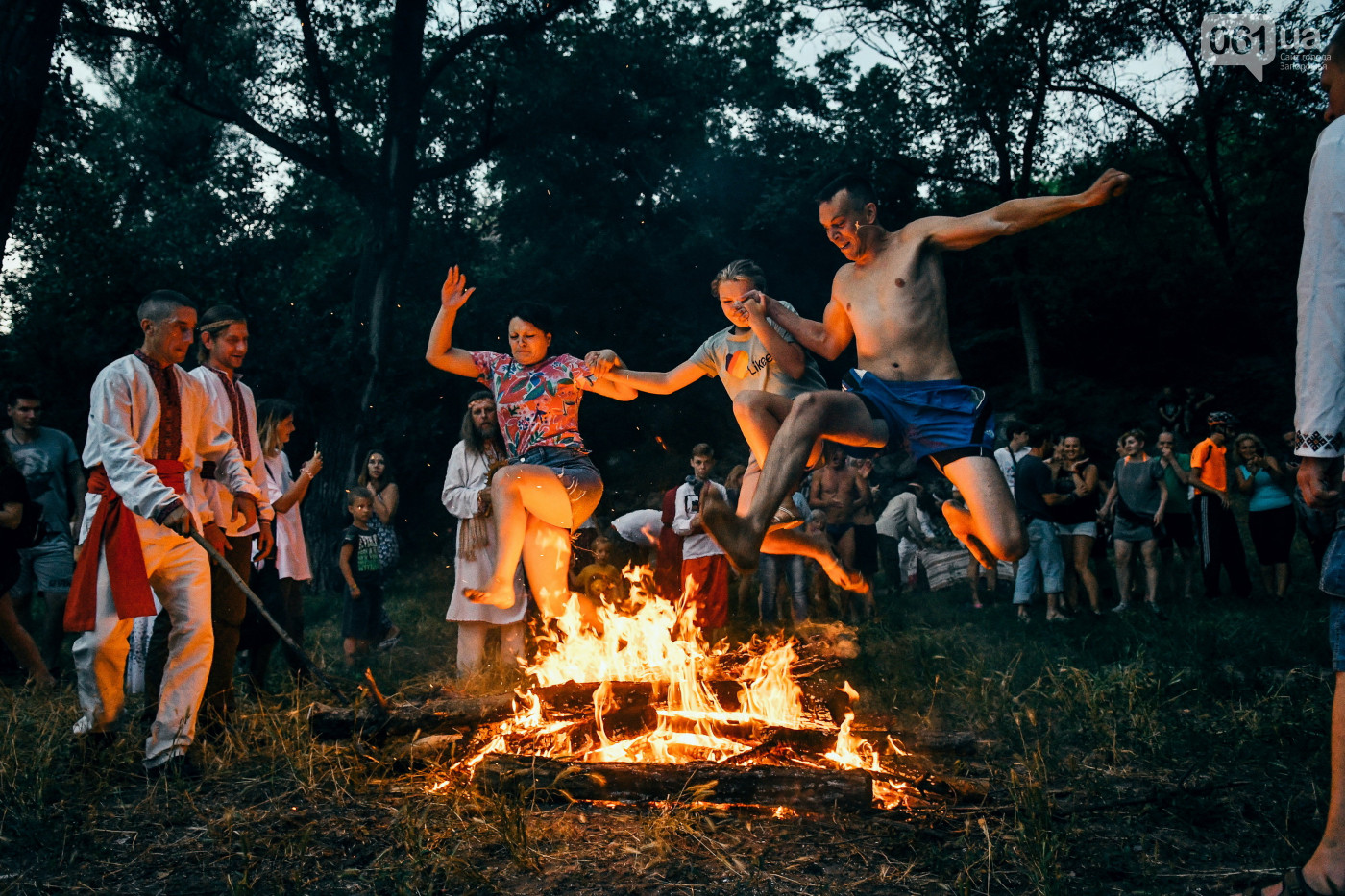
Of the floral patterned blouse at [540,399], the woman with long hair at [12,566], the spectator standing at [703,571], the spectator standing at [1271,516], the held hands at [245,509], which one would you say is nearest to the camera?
the held hands at [245,509]

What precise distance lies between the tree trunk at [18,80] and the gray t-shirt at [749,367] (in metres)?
4.24

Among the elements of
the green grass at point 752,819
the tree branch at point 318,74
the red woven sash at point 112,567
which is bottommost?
the green grass at point 752,819

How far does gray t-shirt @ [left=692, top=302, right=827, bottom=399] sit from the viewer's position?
5.31 meters

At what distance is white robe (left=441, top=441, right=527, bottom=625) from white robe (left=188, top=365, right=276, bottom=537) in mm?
1754

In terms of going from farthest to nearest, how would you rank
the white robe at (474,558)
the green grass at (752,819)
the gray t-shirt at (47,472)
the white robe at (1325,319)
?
the gray t-shirt at (47,472), the white robe at (474,558), the green grass at (752,819), the white robe at (1325,319)

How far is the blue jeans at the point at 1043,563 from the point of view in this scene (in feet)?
29.4

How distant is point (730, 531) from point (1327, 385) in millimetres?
2196

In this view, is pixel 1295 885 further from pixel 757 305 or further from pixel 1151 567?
pixel 1151 567

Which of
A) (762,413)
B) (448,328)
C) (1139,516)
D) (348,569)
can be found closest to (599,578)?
(348,569)

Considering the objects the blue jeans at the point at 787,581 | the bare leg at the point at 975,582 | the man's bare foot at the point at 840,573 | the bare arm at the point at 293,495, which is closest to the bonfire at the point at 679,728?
the man's bare foot at the point at 840,573

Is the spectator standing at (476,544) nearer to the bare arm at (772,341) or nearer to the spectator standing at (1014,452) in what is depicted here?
the bare arm at (772,341)

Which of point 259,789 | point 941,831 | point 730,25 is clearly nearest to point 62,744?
point 259,789

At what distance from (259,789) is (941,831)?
2.95m

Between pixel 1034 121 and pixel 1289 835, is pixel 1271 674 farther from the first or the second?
pixel 1034 121
